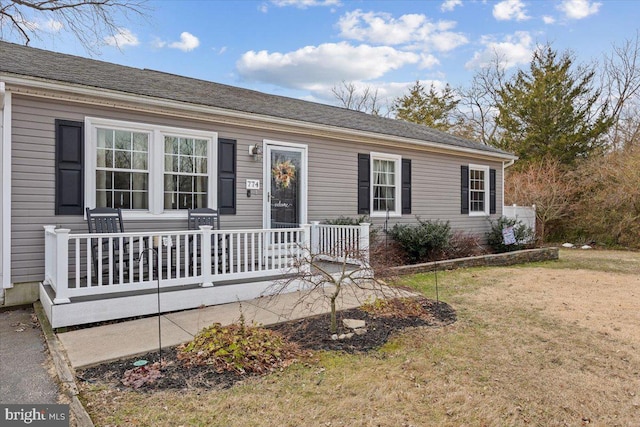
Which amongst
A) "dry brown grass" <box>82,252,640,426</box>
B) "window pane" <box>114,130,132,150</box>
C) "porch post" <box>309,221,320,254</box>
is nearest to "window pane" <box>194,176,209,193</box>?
"window pane" <box>114,130,132,150</box>

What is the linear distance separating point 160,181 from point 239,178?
53.1 inches

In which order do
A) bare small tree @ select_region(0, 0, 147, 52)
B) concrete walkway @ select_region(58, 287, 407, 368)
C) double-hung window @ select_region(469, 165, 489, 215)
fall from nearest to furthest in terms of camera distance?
concrete walkway @ select_region(58, 287, 407, 368), bare small tree @ select_region(0, 0, 147, 52), double-hung window @ select_region(469, 165, 489, 215)

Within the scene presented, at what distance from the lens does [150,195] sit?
602 centimetres

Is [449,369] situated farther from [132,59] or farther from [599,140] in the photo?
[599,140]

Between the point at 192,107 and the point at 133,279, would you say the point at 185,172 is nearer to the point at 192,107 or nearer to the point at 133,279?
the point at 192,107

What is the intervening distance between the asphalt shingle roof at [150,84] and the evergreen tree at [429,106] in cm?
1625

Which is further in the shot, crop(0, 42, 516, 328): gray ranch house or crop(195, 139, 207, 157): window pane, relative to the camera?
crop(195, 139, 207, 157): window pane

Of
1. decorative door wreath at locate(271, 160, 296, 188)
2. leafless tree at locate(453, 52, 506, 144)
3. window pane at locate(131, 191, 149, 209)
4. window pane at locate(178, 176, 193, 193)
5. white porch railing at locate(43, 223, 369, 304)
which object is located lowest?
white porch railing at locate(43, 223, 369, 304)

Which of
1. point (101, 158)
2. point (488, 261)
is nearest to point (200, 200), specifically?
point (101, 158)

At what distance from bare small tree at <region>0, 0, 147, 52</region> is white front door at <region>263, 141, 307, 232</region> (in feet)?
15.5

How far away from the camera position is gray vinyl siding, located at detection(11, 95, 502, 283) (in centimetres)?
508

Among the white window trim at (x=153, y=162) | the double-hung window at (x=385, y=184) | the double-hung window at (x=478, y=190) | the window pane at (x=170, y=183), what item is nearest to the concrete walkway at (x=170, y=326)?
the white window trim at (x=153, y=162)

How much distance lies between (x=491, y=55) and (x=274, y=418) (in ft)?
84.2

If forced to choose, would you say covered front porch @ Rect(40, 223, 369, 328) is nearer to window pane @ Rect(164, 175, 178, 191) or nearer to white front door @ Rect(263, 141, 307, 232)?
window pane @ Rect(164, 175, 178, 191)
